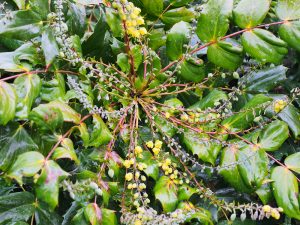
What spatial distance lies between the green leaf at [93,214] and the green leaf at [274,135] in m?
0.51

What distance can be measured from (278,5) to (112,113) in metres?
0.61

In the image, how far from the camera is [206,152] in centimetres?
122

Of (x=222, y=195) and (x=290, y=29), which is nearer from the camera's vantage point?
(x=290, y=29)

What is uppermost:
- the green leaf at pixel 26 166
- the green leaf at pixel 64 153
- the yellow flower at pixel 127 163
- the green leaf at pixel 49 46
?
the green leaf at pixel 49 46

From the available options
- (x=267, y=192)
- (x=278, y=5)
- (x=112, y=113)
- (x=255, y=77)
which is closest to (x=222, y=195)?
(x=267, y=192)

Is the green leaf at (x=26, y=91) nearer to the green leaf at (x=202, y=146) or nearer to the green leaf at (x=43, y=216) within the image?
the green leaf at (x=43, y=216)

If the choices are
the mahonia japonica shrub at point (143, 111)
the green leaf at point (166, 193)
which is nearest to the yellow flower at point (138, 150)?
the mahonia japonica shrub at point (143, 111)

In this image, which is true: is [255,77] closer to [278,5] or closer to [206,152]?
[278,5]

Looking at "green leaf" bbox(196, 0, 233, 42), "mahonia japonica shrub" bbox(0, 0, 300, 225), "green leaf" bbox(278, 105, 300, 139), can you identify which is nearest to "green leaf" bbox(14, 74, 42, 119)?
"mahonia japonica shrub" bbox(0, 0, 300, 225)

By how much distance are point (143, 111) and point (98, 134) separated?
258 millimetres

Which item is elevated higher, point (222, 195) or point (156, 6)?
point (156, 6)

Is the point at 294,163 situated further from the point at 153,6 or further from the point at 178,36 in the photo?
the point at 153,6

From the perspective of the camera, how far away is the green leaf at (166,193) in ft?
3.78

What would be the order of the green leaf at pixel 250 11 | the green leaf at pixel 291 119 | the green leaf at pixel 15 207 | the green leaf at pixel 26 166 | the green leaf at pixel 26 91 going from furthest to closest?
1. the green leaf at pixel 291 119
2. the green leaf at pixel 250 11
3. the green leaf at pixel 15 207
4. the green leaf at pixel 26 91
5. the green leaf at pixel 26 166
